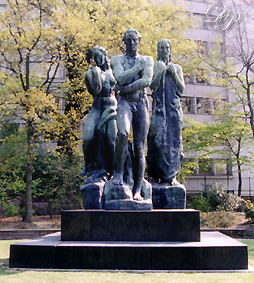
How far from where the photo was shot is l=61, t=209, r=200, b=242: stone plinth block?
7.14 m

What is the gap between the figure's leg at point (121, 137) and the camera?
7.73m

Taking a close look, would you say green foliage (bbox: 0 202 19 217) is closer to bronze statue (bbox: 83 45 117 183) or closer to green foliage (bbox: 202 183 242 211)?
green foliage (bbox: 202 183 242 211)

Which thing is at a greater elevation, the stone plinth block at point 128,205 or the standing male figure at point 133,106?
the standing male figure at point 133,106

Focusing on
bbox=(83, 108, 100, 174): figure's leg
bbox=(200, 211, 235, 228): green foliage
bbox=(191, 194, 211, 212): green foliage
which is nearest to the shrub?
bbox=(200, 211, 235, 228): green foliage

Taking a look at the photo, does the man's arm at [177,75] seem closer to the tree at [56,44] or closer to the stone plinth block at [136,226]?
the stone plinth block at [136,226]

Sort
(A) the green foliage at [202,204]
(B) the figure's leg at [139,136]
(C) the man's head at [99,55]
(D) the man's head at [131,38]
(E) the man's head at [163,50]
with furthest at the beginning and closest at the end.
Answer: (A) the green foliage at [202,204]
(E) the man's head at [163,50]
(C) the man's head at [99,55]
(D) the man's head at [131,38]
(B) the figure's leg at [139,136]

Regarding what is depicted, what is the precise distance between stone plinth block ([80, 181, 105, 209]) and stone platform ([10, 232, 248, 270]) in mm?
1450

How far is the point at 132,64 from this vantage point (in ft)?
26.9

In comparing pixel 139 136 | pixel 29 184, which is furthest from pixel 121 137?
pixel 29 184

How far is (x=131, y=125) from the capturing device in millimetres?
8859

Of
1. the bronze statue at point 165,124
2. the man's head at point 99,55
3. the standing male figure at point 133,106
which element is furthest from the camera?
the man's head at point 99,55

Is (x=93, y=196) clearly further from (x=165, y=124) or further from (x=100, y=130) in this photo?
(x=165, y=124)

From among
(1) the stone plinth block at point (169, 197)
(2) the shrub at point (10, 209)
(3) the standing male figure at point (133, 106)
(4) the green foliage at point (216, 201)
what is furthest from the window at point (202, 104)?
(3) the standing male figure at point (133, 106)

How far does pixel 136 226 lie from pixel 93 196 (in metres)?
1.20
